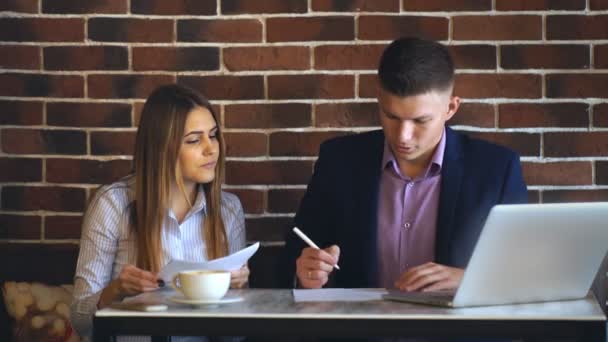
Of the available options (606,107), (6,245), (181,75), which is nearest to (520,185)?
(606,107)

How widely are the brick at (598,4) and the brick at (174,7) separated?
42.7 inches

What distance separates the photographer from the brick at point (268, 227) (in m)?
2.70

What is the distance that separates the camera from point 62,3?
8.85 ft

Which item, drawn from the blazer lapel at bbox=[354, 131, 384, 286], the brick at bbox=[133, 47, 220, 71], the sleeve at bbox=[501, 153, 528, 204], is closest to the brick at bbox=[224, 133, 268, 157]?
the brick at bbox=[133, 47, 220, 71]

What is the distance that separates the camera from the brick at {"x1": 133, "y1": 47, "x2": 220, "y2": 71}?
267 cm

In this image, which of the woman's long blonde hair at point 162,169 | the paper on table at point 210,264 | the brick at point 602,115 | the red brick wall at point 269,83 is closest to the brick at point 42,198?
the red brick wall at point 269,83

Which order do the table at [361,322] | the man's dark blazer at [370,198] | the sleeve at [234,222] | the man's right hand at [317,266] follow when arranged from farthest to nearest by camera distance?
the sleeve at [234,222], the man's dark blazer at [370,198], the man's right hand at [317,266], the table at [361,322]

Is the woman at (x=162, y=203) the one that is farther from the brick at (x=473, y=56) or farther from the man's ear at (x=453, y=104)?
the brick at (x=473, y=56)

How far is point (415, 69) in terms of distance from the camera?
2127 millimetres

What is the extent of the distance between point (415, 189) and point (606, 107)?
72 cm

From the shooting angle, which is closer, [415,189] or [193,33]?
[415,189]

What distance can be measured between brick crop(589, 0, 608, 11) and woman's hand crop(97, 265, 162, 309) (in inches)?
58.0

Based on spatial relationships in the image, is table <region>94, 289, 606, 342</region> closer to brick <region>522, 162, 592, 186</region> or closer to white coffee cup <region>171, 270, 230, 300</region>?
white coffee cup <region>171, 270, 230, 300</region>

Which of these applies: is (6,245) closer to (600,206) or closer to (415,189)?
(415,189)
